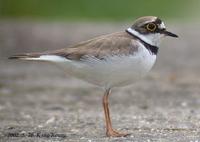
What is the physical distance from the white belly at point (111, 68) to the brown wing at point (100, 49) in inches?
2.4

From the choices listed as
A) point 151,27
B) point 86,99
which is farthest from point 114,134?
point 86,99

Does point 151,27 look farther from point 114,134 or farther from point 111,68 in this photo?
point 114,134

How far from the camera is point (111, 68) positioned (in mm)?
7500

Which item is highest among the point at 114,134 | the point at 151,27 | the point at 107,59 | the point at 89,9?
the point at 89,9

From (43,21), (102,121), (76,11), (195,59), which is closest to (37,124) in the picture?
(102,121)

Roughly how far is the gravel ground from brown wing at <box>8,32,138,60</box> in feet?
2.98

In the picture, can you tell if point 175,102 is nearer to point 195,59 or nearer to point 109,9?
point 195,59

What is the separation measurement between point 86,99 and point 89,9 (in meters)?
11.0

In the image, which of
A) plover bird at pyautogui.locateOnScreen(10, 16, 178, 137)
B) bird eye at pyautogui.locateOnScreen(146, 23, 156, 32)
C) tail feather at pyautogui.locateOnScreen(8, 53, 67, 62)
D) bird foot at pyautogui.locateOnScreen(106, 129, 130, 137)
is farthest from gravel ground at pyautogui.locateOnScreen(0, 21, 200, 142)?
bird eye at pyautogui.locateOnScreen(146, 23, 156, 32)

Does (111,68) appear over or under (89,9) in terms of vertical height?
under

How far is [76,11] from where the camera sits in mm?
21484

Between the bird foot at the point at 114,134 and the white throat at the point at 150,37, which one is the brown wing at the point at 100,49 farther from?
the bird foot at the point at 114,134

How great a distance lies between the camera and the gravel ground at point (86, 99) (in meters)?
7.96

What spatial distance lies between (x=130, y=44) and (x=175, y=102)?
278cm
